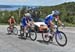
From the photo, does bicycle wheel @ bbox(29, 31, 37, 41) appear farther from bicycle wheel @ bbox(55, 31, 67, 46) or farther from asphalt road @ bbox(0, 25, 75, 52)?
bicycle wheel @ bbox(55, 31, 67, 46)

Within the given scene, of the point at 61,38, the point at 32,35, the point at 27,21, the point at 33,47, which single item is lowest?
the point at 33,47

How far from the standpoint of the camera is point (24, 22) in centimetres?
1800

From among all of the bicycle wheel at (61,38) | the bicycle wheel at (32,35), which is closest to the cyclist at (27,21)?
the bicycle wheel at (32,35)

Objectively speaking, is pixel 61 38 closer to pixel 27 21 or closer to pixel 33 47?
pixel 33 47

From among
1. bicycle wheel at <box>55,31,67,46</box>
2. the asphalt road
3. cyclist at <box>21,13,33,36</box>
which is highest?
cyclist at <box>21,13,33,36</box>

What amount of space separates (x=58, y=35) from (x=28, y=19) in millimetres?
3293

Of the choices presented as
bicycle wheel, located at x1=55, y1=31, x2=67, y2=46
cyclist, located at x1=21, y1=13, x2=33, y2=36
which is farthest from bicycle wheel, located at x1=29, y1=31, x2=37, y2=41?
bicycle wheel, located at x1=55, y1=31, x2=67, y2=46

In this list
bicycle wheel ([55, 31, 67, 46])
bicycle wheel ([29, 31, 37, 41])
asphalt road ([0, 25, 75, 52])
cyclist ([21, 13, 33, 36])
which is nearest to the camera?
asphalt road ([0, 25, 75, 52])

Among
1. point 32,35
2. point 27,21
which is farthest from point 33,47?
point 27,21

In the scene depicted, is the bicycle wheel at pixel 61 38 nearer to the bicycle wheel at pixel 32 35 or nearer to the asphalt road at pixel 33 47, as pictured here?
the asphalt road at pixel 33 47

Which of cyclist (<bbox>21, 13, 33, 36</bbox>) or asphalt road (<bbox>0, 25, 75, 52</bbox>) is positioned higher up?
cyclist (<bbox>21, 13, 33, 36</bbox>)

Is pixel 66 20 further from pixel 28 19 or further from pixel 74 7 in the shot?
pixel 28 19

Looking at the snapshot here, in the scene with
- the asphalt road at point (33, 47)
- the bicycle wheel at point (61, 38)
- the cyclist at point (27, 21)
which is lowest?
the asphalt road at point (33, 47)

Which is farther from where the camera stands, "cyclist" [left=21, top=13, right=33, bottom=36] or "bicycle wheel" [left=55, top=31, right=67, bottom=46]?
"cyclist" [left=21, top=13, right=33, bottom=36]
